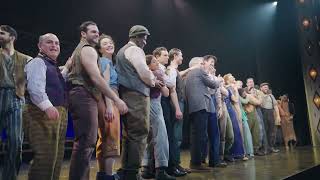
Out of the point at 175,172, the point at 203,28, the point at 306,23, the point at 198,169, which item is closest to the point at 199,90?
the point at 198,169

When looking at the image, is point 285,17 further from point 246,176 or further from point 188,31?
point 246,176

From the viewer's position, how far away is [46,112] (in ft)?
7.14

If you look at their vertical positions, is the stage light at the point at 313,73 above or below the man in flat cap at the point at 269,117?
above

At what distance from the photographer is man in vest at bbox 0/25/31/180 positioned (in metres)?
2.46

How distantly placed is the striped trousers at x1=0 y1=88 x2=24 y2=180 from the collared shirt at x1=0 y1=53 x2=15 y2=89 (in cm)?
4

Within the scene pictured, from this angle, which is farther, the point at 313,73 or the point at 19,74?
the point at 313,73

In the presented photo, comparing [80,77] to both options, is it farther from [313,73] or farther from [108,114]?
[313,73]

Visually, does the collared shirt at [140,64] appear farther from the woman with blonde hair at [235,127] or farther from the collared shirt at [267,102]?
the collared shirt at [267,102]

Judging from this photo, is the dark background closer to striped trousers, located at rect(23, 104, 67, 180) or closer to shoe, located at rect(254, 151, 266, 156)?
shoe, located at rect(254, 151, 266, 156)

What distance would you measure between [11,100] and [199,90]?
2170 millimetres

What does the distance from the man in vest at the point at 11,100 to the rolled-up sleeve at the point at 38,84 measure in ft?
1.08

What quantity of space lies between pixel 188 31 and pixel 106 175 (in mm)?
6246

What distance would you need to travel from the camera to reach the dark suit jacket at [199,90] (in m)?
4.02

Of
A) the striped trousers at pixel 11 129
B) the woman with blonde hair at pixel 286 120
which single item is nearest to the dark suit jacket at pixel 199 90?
the striped trousers at pixel 11 129
